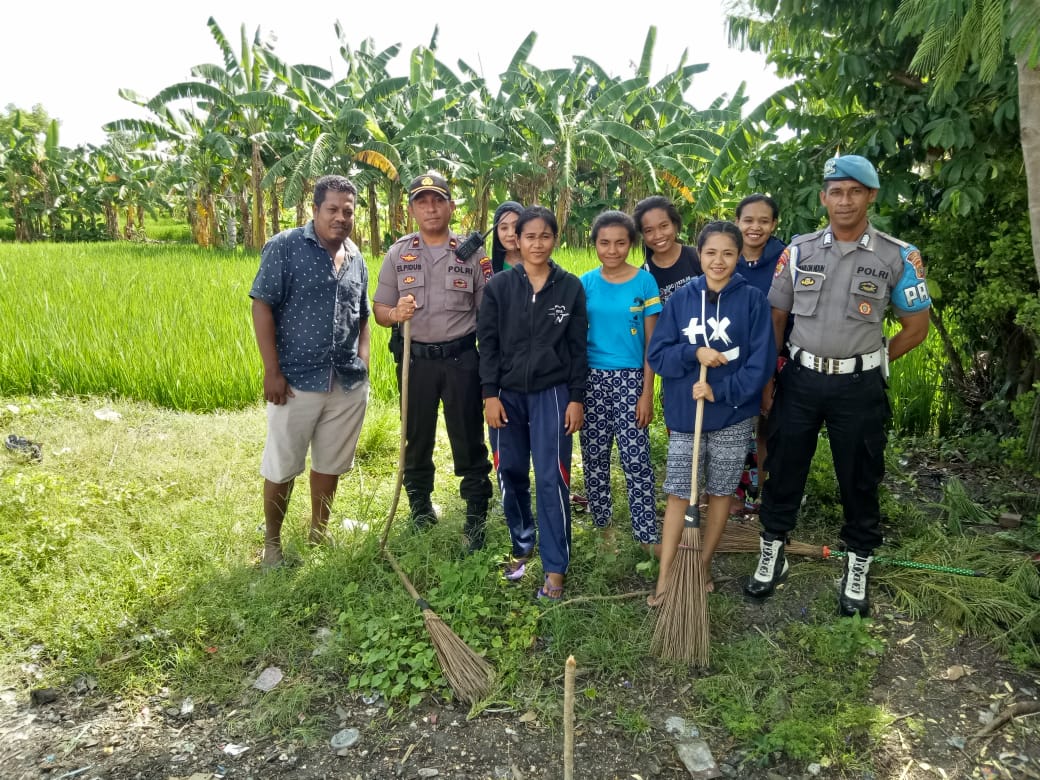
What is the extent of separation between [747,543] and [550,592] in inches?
43.1

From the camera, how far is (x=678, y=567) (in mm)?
2598

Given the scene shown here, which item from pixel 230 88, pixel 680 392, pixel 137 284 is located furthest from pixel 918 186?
pixel 230 88

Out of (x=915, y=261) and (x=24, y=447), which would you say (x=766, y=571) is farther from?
(x=24, y=447)

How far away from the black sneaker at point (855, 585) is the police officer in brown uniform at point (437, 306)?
1743mm

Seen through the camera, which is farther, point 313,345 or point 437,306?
point 437,306

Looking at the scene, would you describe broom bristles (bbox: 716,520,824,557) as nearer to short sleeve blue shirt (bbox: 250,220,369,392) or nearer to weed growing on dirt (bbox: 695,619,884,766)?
weed growing on dirt (bbox: 695,619,884,766)

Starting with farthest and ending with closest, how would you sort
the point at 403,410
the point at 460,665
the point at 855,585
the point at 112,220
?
the point at 112,220 < the point at 403,410 < the point at 855,585 < the point at 460,665

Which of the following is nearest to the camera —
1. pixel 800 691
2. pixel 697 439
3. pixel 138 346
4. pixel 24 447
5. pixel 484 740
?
pixel 484 740

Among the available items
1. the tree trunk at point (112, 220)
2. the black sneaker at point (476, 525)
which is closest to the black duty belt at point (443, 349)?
the black sneaker at point (476, 525)

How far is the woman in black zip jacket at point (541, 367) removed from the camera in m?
2.80

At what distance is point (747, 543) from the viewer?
3355mm

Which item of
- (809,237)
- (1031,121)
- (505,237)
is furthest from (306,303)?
(1031,121)

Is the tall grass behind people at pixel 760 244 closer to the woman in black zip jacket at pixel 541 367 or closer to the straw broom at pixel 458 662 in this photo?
the woman in black zip jacket at pixel 541 367

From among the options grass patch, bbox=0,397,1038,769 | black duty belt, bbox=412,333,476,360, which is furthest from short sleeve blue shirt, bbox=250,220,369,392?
grass patch, bbox=0,397,1038,769
